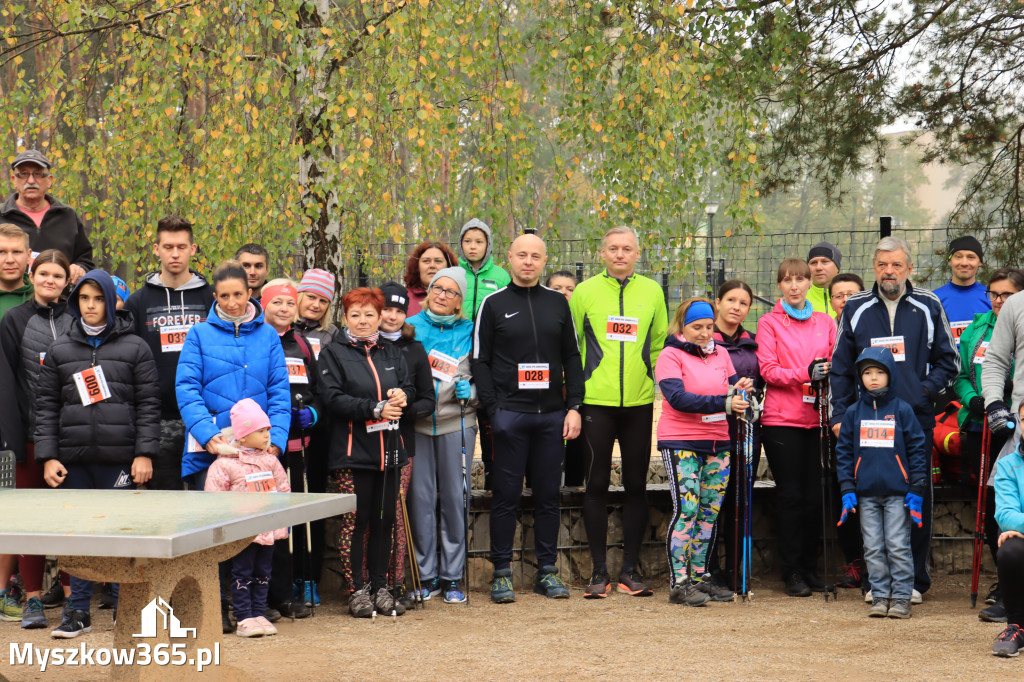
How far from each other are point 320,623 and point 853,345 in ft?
10.1

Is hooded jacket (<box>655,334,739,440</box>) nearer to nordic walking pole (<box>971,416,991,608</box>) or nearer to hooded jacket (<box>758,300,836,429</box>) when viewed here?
hooded jacket (<box>758,300,836,429</box>)

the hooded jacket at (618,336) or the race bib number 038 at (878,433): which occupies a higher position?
the hooded jacket at (618,336)

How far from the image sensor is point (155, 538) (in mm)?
3047

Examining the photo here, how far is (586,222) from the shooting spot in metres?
8.08

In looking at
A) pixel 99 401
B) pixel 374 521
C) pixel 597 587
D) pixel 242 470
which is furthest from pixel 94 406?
pixel 597 587

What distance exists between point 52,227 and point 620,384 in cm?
324

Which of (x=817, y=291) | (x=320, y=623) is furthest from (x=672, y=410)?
(x=320, y=623)

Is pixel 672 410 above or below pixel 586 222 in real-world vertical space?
below

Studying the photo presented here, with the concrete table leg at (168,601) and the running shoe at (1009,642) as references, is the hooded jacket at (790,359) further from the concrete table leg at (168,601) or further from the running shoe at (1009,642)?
the concrete table leg at (168,601)

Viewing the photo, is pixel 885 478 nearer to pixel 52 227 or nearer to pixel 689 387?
pixel 689 387

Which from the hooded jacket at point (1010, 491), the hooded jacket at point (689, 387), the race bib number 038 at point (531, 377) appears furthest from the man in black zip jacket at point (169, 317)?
the hooded jacket at point (1010, 491)

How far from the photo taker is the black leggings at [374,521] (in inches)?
213

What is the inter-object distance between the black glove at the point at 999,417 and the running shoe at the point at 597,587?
2.12 meters

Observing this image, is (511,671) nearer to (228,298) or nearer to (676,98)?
(228,298)
